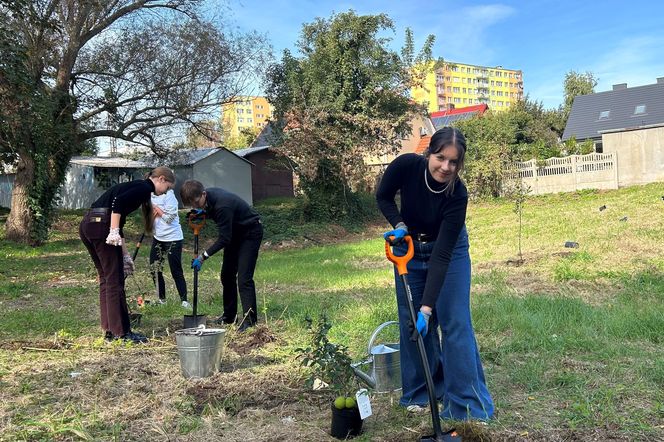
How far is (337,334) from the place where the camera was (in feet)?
17.4

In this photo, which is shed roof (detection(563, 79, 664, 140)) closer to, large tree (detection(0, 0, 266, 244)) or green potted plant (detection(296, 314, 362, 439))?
large tree (detection(0, 0, 266, 244))

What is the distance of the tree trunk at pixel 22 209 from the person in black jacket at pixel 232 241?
13204 millimetres

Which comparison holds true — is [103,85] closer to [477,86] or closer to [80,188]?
[80,188]

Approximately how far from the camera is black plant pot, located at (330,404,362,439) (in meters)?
3.04

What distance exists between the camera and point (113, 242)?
5.03m

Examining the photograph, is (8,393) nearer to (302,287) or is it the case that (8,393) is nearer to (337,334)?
(337,334)

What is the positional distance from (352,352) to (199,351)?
4.32 ft

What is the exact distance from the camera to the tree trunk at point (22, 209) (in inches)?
651

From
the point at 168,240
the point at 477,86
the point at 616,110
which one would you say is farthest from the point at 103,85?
the point at 477,86

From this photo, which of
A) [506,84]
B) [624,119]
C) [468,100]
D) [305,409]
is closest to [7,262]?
[305,409]

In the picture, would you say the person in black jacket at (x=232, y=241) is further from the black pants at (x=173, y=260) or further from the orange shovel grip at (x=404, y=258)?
the orange shovel grip at (x=404, y=258)

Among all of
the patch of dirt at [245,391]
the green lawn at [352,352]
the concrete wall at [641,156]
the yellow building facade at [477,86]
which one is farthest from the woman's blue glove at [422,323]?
the yellow building facade at [477,86]

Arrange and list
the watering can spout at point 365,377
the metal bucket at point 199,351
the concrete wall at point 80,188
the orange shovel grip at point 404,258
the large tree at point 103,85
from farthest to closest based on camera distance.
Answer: the concrete wall at point 80,188 < the large tree at point 103,85 < the metal bucket at point 199,351 < the watering can spout at point 365,377 < the orange shovel grip at point 404,258

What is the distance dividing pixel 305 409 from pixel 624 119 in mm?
40749
